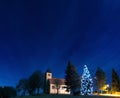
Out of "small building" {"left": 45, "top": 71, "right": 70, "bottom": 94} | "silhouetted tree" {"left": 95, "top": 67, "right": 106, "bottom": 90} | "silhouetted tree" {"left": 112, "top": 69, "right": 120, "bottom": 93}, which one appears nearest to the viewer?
"silhouetted tree" {"left": 112, "top": 69, "right": 120, "bottom": 93}

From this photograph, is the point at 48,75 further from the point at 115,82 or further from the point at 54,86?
the point at 115,82

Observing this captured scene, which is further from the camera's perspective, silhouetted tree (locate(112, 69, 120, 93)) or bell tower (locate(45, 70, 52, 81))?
bell tower (locate(45, 70, 52, 81))

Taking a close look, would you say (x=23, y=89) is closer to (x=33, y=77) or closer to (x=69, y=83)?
(x=33, y=77)

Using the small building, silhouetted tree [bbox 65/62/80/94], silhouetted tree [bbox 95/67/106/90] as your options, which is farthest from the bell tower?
silhouetted tree [bbox 65/62/80/94]

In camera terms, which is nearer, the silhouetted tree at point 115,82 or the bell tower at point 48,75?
the silhouetted tree at point 115,82

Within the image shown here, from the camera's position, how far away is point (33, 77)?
92000 mm

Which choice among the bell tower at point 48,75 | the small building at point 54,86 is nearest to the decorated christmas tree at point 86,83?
the small building at point 54,86

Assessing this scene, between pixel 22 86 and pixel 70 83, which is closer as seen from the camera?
pixel 70 83

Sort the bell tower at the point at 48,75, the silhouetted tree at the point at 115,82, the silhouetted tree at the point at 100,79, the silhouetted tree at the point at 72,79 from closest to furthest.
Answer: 1. the silhouetted tree at the point at 72,79
2. the silhouetted tree at the point at 115,82
3. the silhouetted tree at the point at 100,79
4. the bell tower at the point at 48,75

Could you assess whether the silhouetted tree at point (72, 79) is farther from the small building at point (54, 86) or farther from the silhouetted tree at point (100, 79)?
the small building at point (54, 86)

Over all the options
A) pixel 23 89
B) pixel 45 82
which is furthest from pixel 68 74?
pixel 23 89

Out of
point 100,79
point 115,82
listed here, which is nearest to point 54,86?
point 100,79

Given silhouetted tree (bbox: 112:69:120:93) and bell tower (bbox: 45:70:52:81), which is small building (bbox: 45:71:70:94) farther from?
silhouetted tree (bbox: 112:69:120:93)

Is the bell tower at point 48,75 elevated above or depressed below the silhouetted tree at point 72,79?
above
